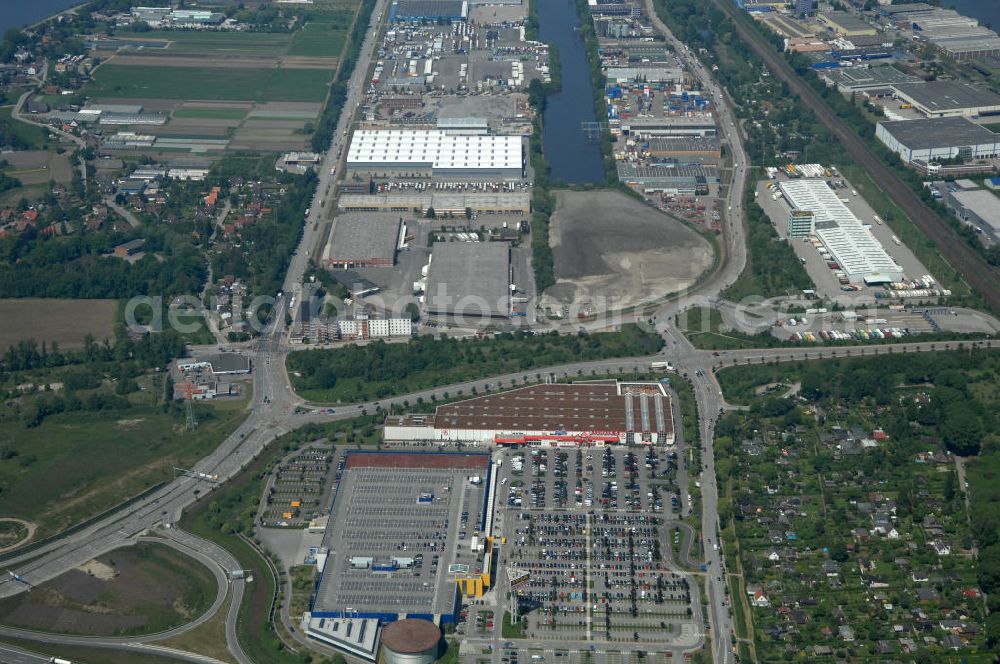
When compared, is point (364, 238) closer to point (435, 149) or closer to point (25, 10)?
point (435, 149)

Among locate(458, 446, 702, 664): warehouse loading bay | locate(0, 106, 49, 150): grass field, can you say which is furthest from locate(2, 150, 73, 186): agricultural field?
locate(458, 446, 702, 664): warehouse loading bay

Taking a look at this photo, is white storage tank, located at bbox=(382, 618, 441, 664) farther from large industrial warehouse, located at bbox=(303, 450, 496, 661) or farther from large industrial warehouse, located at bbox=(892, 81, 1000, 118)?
large industrial warehouse, located at bbox=(892, 81, 1000, 118)

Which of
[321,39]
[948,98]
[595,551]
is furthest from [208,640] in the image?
[321,39]

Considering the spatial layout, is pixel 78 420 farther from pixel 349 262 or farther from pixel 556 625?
pixel 556 625

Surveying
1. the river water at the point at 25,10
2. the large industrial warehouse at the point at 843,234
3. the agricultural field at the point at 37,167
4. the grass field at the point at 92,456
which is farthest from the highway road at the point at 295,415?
the river water at the point at 25,10

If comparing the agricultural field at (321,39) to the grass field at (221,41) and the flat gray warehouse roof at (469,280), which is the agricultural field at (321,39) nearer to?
the grass field at (221,41)
